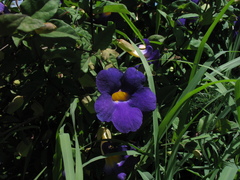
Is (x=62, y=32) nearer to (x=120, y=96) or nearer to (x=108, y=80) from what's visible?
(x=108, y=80)

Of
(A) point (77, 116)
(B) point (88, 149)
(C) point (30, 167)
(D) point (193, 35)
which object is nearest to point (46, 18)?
(A) point (77, 116)

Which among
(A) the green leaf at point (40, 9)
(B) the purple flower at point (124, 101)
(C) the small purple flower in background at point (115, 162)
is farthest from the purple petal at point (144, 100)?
(A) the green leaf at point (40, 9)

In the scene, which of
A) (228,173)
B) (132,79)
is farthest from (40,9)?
(228,173)

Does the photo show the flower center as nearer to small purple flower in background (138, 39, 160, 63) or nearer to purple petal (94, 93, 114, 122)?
purple petal (94, 93, 114, 122)

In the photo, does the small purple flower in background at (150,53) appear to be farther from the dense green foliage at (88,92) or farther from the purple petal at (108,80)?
the purple petal at (108,80)

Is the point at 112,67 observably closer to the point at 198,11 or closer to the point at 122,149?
the point at 122,149
